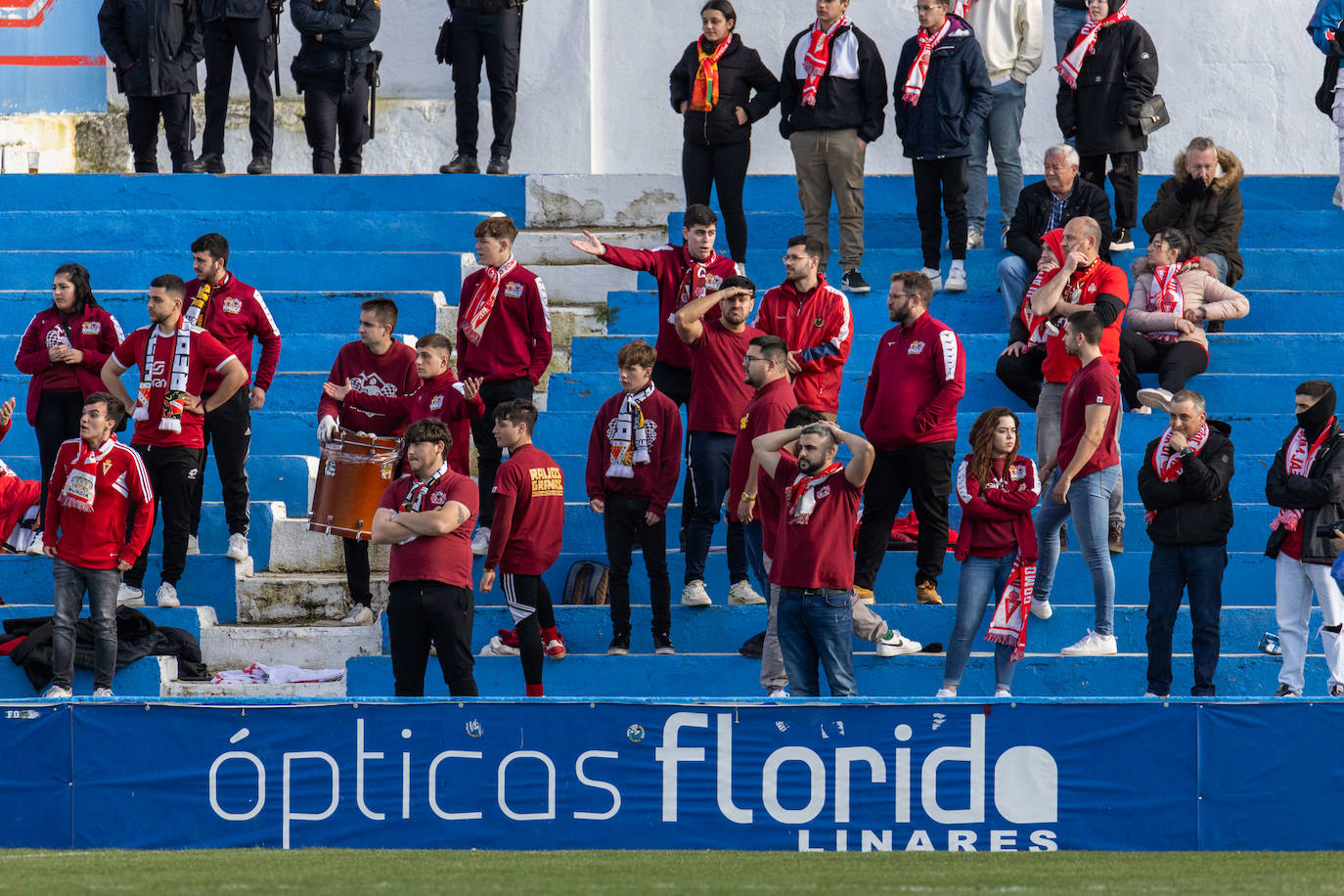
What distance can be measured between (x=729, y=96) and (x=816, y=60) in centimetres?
67

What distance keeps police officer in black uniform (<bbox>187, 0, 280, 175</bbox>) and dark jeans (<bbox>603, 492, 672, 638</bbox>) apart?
20.8 feet

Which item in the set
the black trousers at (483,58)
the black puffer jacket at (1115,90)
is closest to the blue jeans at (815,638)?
the black puffer jacket at (1115,90)

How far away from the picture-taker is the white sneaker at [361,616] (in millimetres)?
10141

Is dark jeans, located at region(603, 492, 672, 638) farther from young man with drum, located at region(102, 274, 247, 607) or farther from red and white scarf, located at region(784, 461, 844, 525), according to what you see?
young man with drum, located at region(102, 274, 247, 607)

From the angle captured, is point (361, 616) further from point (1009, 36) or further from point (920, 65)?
point (1009, 36)

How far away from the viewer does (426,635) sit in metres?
8.60

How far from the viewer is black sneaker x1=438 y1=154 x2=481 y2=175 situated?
14523mm

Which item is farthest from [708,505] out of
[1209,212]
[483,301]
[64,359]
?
[1209,212]

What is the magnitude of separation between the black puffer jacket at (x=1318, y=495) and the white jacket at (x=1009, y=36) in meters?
5.47

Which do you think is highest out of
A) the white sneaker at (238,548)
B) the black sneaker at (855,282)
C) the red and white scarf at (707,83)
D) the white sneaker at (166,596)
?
the red and white scarf at (707,83)

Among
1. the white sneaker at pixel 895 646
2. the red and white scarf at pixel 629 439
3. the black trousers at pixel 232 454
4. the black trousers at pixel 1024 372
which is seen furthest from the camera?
the black trousers at pixel 1024 372

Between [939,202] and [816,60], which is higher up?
[816,60]

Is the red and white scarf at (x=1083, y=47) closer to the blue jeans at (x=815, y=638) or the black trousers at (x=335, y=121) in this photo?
the black trousers at (x=335, y=121)

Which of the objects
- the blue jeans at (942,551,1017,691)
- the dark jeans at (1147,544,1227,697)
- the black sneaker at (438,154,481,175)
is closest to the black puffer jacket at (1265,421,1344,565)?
the dark jeans at (1147,544,1227,697)
